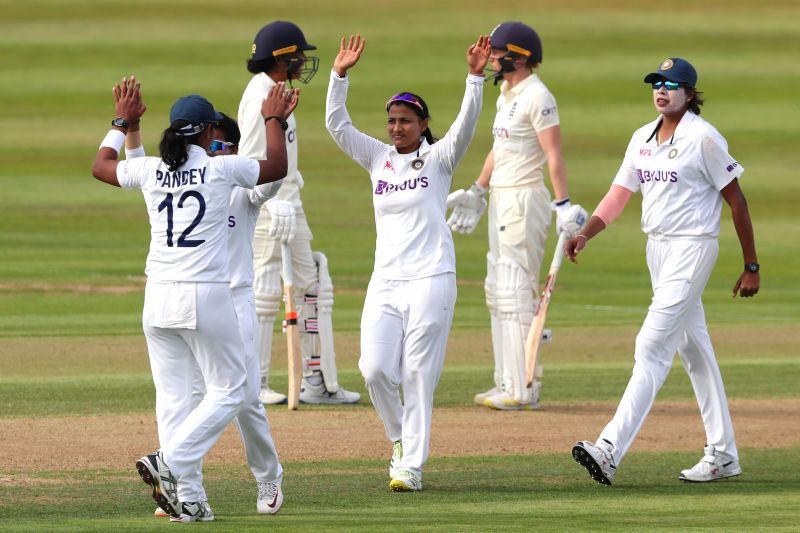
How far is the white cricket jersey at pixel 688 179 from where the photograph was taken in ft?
26.0

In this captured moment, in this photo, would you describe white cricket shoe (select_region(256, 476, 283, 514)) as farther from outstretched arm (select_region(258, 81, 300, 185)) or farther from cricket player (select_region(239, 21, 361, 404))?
cricket player (select_region(239, 21, 361, 404))

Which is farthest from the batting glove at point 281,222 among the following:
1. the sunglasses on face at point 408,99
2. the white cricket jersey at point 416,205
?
the sunglasses on face at point 408,99

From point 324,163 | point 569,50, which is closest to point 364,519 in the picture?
point 324,163

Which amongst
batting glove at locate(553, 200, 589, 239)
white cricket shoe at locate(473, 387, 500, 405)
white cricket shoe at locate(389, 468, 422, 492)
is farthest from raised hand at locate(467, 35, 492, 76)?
white cricket shoe at locate(473, 387, 500, 405)

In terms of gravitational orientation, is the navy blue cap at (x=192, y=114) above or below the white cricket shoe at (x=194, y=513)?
above

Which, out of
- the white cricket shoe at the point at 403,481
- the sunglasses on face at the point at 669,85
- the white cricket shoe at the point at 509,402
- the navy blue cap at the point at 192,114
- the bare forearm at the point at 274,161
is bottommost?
the white cricket shoe at the point at 509,402

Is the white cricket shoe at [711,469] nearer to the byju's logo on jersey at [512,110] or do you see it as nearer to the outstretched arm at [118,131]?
the byju's logo on jersey at [512,110]

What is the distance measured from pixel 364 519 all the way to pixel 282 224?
310cm

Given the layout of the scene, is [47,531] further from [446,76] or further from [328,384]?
[446,76]

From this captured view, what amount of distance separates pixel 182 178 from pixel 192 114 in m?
0.26

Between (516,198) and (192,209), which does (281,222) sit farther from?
(192,209)

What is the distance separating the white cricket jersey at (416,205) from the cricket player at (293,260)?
187 cm

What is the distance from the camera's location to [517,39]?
1009 centimetres

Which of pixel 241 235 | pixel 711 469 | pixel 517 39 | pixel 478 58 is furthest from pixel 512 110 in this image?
pixel 241 235
